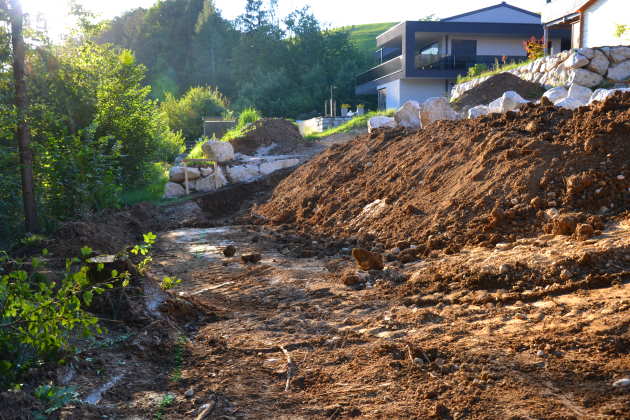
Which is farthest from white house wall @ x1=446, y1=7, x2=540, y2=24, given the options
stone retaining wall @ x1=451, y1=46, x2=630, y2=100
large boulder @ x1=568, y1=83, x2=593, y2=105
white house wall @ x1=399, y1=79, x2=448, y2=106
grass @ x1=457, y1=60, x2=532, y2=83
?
large boulder @ x1=568, y1=83, x2=593, y2=105

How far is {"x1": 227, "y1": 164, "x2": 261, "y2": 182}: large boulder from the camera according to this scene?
14.6m

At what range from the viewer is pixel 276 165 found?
603 inches

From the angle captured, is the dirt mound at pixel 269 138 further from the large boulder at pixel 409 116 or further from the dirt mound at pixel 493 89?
the large boulder at pixel 409 116

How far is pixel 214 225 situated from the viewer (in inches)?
401

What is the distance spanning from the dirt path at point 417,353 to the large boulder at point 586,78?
9987mm

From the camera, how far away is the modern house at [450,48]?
1016 inches

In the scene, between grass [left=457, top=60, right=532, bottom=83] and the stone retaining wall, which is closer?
the stone retaining wall

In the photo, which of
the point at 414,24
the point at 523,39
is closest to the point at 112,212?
the point at 414,24

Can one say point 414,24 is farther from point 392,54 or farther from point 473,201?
point 473,201

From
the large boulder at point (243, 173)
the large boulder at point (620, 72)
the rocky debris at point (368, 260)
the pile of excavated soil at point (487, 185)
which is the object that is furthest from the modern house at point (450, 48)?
the rocky debris at point (368, 260)

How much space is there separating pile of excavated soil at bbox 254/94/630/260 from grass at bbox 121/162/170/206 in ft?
15.5

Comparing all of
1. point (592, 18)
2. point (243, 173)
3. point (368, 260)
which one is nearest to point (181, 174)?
point (243, 173)

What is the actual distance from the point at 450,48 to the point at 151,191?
19382 mm

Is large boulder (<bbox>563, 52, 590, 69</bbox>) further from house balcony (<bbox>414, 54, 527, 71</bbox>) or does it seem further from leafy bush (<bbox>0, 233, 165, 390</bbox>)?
leafy bush (<bbox>0, 233, 165, 390</bbox>)
